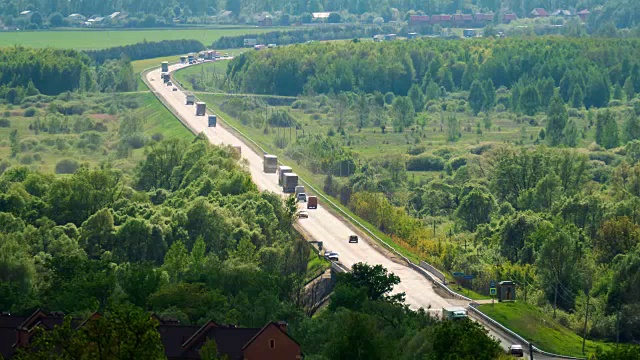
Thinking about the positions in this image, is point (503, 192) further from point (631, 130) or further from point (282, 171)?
point (631, 130)

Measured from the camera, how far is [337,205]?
13362 centimetres

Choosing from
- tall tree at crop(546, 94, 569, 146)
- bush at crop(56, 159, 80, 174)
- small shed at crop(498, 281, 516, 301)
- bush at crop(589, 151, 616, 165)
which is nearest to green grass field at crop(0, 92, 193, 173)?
bush at crop(56, 159, 80, 174)

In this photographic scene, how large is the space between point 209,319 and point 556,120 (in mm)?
106227

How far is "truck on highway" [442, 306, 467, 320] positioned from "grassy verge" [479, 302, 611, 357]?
216 centimetres

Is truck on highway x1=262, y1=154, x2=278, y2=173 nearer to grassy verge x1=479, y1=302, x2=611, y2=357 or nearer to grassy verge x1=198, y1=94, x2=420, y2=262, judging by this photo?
grassy verge x1=198, y1=94, x2=420, y2=262

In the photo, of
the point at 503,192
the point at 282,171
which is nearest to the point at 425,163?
the point at 503,192

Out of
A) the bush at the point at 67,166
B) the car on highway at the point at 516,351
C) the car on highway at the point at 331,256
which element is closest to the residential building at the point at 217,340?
the car on highway at the point at 516,351

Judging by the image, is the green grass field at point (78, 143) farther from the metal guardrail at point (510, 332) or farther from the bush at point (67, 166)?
the metal guardrail at point (510, 332)

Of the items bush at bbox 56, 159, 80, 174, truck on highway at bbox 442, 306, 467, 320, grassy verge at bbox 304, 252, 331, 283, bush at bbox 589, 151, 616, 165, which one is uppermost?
truck on highway at bbox 442, 306, 467, 320

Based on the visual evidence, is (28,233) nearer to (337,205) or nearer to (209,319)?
(337,205)

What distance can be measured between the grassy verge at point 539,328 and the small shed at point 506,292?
6.18 feet

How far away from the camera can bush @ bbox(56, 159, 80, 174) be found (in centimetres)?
16288

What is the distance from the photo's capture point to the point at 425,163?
168000 mm

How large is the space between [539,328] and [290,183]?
5081cm
